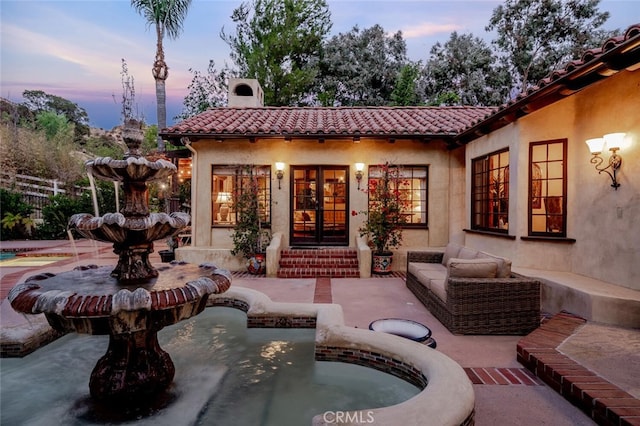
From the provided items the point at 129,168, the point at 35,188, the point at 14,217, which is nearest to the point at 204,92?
the point at 35,188

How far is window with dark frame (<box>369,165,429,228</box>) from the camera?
973 centimetres

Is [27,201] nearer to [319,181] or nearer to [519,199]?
[319,181]

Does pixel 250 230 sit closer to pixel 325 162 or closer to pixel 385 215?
pixel 325 162

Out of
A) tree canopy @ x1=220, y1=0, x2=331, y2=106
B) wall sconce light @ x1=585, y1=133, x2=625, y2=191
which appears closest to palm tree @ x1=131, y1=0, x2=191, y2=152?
tree canopy @ x1=220, y1=0, x2=331, y2=106

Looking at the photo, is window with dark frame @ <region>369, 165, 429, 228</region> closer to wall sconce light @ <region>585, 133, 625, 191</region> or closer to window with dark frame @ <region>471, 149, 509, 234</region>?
window with dark frame @ <region>471, 149, 509, 234</region>

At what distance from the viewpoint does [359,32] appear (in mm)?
23891

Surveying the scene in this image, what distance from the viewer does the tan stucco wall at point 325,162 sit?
31.2ft

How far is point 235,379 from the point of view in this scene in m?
3.60

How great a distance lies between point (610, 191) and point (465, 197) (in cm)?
393

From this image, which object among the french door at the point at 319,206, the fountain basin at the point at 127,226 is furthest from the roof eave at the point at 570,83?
the fountain basin at the point at 127,226

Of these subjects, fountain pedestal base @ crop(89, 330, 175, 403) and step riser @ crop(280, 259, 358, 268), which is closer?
fountain pedestal base @ crop(89, 330, 175, 403)

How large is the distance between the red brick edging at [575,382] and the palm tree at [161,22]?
1441 cm

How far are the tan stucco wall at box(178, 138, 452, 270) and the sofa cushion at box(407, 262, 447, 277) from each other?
9.09ft

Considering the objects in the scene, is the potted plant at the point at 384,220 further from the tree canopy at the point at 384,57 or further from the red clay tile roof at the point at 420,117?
the tree canopy at the point at 384,57
